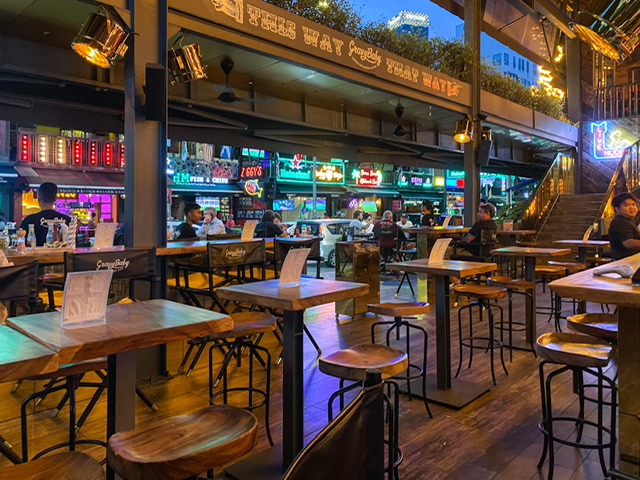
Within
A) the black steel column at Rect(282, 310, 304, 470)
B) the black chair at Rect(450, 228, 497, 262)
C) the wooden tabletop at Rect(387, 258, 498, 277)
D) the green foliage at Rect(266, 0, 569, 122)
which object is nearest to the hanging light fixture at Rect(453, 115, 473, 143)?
the green foliage at Rect(266, 0, 569, 122)

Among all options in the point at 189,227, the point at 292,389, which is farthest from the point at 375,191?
the point at 292,389

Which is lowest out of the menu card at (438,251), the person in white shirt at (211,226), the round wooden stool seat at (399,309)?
the round wooden stool seat at (399,309)

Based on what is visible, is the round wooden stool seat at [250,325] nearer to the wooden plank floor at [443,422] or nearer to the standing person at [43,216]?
the wooden plank floor at [443,422]

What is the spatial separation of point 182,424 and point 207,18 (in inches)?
163

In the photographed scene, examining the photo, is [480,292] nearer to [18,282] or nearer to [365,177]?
[18,282]

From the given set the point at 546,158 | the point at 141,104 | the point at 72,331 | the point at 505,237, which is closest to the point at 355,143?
the point at 505,237

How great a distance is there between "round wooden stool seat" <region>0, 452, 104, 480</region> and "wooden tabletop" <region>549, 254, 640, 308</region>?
184 centimetres

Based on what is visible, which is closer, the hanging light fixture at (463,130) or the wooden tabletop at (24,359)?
the wooden tabletop at (24,359)

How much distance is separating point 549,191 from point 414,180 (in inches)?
533

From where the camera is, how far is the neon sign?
45.7ft

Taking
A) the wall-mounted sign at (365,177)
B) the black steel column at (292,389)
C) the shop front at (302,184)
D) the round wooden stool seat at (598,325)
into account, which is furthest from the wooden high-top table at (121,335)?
the wall-mounted sign at (365,177)

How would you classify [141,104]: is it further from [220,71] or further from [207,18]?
[220,71]

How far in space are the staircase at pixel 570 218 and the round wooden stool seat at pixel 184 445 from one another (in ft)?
35.9

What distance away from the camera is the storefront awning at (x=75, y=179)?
40.3ft
